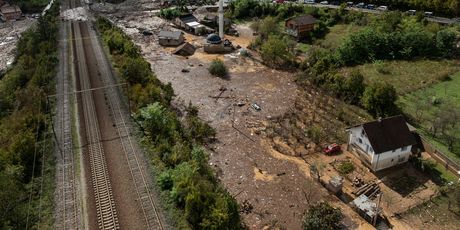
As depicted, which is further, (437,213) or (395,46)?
(395,46)

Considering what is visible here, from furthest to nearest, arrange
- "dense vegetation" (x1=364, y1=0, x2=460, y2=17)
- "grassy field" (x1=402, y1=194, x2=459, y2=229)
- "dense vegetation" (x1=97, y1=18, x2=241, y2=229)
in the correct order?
"dense vegetation" (x1=364, y1=0, x2=460, y2=17) < "grassy field" (x1=402, y1=194, x2=459, y2=229) < "dense vegetation" (x1=97, y1=18, x2=241, y2=229)

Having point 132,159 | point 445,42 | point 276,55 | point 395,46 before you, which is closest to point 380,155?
point 132,159

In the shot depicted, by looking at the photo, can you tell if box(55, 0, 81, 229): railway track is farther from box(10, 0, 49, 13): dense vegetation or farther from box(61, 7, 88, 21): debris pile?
box(10, 0, 49, 13): dense vegetation

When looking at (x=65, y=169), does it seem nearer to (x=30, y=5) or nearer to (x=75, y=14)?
(x=75, y=14)

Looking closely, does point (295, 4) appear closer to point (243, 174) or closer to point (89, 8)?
point (89, 8)

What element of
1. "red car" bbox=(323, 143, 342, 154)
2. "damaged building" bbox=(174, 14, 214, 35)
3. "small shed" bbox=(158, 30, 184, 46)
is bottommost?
"red car" bbox=(323, 143, 342, 154)

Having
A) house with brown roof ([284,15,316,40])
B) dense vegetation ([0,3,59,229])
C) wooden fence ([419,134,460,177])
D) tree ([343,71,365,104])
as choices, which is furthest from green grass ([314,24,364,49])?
dense vegetation ([0,3,59,229])

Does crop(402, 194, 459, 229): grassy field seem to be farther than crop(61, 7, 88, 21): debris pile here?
No
